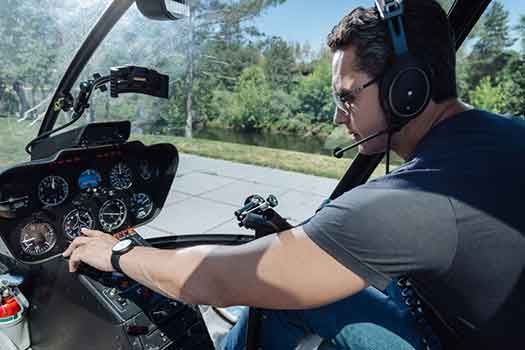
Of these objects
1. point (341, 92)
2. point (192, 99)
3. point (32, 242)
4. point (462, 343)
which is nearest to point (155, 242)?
point (32, 242)

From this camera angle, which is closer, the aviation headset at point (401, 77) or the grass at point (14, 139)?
the aviation headset at point (401, 77)

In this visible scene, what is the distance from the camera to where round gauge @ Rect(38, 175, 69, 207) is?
57.0 inches

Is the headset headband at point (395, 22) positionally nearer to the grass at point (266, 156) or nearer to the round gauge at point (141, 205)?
the round gauge at point (141, 205)

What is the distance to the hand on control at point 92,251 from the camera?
1.16 m

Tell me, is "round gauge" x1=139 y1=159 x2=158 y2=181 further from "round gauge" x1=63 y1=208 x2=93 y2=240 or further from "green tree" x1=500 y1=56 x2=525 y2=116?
"green tree" x1=500 y1=56 x2=525 y2=116

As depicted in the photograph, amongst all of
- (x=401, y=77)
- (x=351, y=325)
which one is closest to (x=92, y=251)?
(x=351, y=325)

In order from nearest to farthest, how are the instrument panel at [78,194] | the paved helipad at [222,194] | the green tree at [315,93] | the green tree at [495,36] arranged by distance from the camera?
the instrument panel at [78,194], the paved helipad at [222,194], the green tree at [495,36], the green tree at [315,93]

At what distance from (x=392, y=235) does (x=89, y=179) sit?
1.32 m

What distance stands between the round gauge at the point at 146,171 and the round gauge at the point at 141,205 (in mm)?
89

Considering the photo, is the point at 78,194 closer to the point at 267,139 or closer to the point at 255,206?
the point at 255,206

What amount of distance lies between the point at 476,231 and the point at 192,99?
539 cm

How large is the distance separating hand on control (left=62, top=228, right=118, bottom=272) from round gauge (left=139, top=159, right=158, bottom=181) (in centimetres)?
55

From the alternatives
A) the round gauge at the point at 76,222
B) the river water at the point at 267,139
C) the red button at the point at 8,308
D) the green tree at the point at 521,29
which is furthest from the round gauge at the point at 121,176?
the green tree at the point at 521,29

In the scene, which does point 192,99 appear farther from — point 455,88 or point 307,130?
point 455,88
